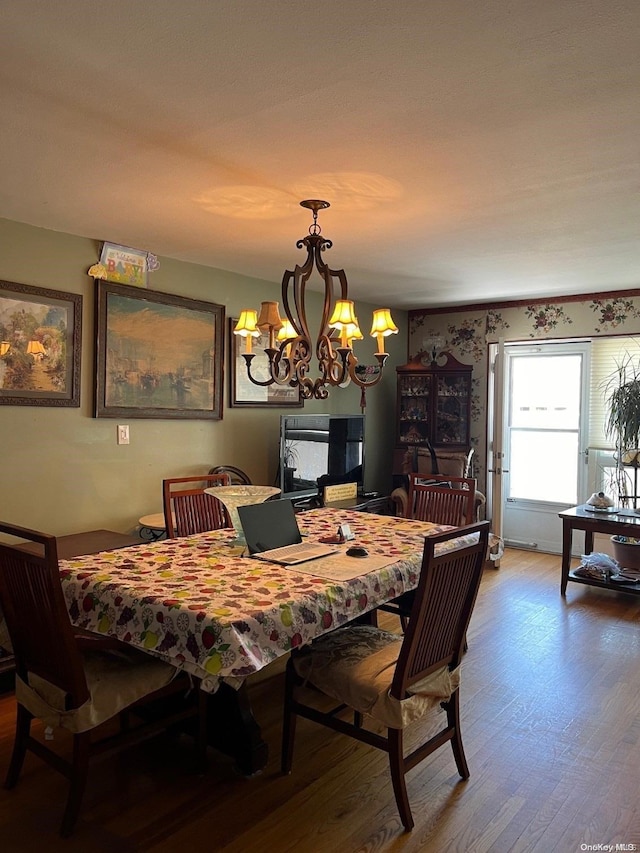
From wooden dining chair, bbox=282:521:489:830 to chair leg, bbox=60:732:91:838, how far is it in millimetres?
699

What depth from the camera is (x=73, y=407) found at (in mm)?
3549

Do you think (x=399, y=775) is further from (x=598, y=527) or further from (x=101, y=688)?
(x=598, y=527)

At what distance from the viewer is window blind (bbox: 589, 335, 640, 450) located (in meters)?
5.39

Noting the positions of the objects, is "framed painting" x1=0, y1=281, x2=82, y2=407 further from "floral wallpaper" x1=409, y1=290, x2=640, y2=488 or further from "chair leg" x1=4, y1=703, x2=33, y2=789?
"floral wallpaper" x1=409, y1=290, x2=640, y2=488

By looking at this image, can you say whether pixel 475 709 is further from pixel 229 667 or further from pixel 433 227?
pixel 433 227

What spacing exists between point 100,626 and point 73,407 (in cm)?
184

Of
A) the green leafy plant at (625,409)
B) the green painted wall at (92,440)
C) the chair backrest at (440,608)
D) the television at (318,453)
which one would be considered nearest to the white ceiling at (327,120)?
the green painted wall at (92,440)

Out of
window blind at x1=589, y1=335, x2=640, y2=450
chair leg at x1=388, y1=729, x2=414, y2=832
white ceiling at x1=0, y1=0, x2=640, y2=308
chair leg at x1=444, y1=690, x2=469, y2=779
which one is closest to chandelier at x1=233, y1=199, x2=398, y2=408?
white ceiling at x1=0, y1=0, x2=640, y2=308

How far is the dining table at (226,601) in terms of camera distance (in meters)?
1.77

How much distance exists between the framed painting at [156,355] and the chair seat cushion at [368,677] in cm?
210

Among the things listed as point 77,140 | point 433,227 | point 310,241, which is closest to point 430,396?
point 433,227

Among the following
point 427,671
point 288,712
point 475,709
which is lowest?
point 475,709

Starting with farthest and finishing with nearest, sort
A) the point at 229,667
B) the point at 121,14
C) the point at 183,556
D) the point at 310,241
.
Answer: the point at 310,241 → the point at 183,556 → the point at 229,667 → the point at 121,14

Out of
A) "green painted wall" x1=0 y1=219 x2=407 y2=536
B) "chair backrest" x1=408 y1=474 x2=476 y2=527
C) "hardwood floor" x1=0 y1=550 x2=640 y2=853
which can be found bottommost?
"hardwood floor" x1=0 y1=550 x2=640 y2=853
